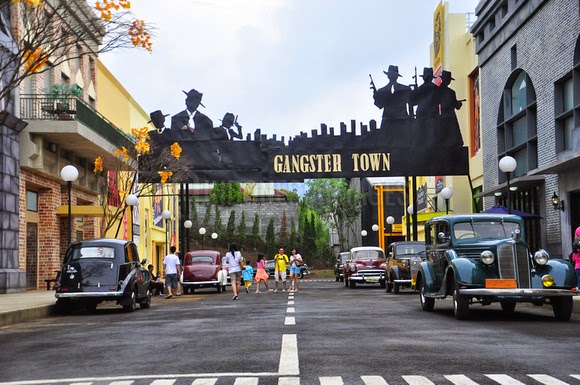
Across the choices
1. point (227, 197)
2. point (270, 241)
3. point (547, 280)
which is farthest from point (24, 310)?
point (227, 197)

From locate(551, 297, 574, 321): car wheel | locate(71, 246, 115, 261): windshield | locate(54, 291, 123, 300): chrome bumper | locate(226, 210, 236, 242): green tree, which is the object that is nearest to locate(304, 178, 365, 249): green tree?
locate(226, 210, 236, 242): green tree

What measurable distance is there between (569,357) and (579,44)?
16.8 m

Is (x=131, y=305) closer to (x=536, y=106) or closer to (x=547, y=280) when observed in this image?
(x=547, y=280)

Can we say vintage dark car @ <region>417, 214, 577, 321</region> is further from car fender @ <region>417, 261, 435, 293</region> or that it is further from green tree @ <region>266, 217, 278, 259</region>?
green tree @ <region>266, 217, 278, 259</region>

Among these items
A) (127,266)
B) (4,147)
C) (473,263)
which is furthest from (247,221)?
(473,263)

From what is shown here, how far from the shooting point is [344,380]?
7.53 meters

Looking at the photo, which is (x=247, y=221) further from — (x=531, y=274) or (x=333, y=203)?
(x=531, y=274)

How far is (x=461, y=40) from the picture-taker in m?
43.0

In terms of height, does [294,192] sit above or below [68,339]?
above

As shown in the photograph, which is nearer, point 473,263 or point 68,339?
point 68,339

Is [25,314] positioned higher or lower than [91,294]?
lower

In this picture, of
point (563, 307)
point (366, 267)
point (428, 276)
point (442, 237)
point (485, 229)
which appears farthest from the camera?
point (366, 267)

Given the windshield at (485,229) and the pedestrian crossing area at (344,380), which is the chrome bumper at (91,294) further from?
the pedestrian crossing area at (344,380)

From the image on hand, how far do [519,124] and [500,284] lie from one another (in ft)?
57.6
